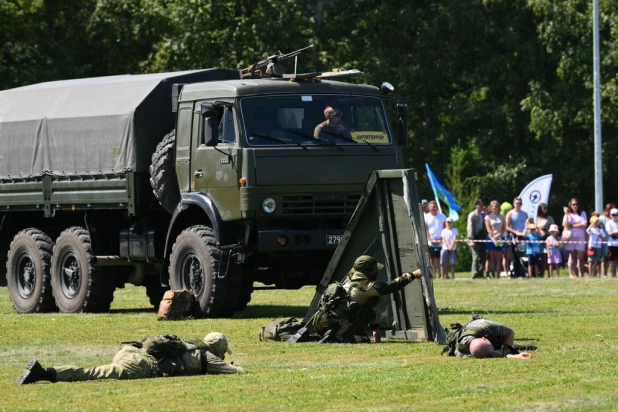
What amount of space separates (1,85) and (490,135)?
16015mm

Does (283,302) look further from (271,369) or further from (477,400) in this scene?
(477,400)

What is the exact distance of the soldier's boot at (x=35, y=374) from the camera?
1284 centimetres

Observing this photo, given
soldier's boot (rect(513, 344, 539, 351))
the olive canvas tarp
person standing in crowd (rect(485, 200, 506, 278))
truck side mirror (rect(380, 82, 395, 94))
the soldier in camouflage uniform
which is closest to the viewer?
the soldier in camouflage uniform

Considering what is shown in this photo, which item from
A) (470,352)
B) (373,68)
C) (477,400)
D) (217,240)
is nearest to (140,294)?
(217,240)

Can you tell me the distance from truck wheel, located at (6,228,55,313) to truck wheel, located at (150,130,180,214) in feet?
10.9

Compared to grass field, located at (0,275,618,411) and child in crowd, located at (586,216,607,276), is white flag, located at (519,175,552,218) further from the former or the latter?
grass field, located at (0,275,618,411)

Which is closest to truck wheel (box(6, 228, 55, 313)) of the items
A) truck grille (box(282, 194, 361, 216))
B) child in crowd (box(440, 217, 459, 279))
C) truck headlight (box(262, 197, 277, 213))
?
truck headlight (box(262, 197, 277, 213))

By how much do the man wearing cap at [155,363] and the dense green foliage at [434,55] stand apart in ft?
108

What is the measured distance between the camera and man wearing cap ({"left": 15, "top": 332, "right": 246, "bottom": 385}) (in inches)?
513

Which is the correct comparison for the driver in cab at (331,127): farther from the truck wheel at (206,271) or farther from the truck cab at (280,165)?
the truck wheel at (206,271)

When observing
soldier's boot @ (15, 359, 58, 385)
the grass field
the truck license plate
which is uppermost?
the truck license plate

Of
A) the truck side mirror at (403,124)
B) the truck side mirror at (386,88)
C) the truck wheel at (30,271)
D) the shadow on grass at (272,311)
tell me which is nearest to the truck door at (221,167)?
the shadow on grass at (272,311)

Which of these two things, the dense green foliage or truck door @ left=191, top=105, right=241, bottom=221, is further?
the dense green foliage

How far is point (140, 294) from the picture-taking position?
98.5 feet
